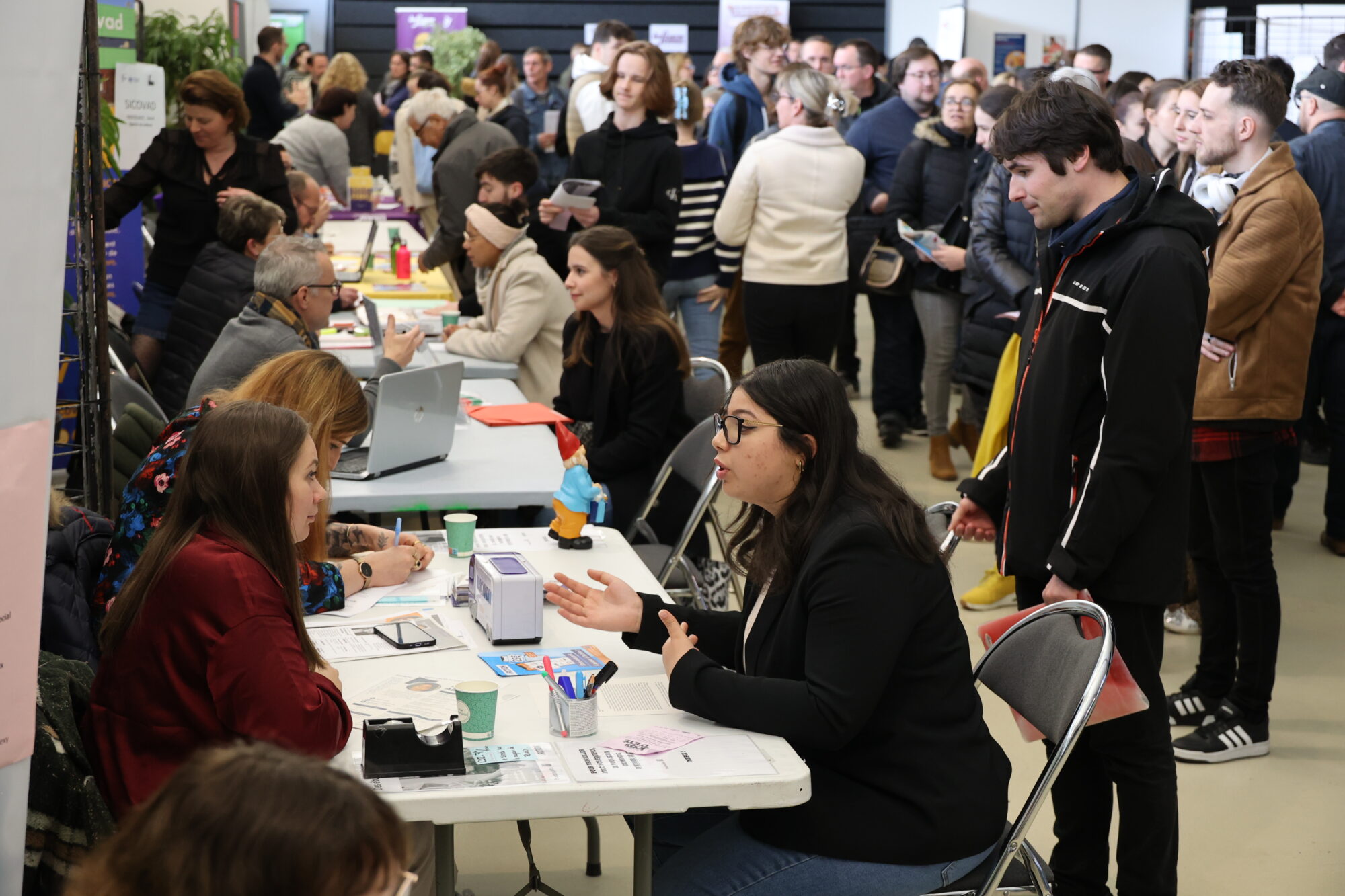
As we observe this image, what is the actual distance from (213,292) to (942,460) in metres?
3.07

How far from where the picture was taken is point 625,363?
3793 mm

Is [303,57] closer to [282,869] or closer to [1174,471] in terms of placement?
[1174,471]

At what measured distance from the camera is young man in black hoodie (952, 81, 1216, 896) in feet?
7.32

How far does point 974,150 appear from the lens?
5.48 m

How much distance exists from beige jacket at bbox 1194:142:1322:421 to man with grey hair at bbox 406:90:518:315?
369 cm

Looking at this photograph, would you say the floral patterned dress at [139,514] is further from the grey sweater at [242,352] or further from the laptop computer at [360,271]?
the laptop computer at [360,271]

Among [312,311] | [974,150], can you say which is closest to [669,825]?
[312,311]

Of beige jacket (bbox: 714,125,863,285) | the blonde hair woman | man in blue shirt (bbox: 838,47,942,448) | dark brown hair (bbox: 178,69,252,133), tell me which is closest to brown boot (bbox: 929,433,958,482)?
man in blue shirt (bbox: 838,47,942,448)

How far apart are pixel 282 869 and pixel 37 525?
401mm

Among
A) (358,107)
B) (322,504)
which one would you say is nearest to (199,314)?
(322,504)

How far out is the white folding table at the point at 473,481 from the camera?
3.10 meters

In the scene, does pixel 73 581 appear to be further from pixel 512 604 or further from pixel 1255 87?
pixel 1255 87

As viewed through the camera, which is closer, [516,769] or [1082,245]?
[516,769]

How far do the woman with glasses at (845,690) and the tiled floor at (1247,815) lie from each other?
0.70 feet
